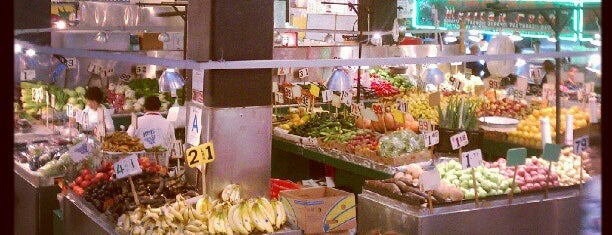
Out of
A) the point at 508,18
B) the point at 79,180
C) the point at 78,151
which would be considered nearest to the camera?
the point at 78,151

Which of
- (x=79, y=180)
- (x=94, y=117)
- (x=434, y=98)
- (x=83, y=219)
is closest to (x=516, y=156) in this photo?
(x=434, y=98)

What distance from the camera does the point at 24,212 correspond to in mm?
7887

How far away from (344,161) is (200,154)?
3.53 metres

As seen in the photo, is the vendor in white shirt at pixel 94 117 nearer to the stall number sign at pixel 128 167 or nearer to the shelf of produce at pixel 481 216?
the stall number sign at pixel 128 167

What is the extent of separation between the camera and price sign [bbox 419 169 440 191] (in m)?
5.65

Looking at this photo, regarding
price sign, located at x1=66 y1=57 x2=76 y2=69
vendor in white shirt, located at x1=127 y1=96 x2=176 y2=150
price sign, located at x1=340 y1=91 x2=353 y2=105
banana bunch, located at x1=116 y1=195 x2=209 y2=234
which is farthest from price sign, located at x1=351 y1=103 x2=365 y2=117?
price sign, located at x1=66 y1=57 x2=76 y2=69

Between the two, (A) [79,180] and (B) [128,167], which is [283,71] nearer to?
(A) [79,180]

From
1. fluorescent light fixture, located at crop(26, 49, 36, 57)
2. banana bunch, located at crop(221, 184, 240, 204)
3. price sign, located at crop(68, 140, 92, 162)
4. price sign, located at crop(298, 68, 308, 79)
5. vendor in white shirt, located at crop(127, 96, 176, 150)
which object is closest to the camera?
banana bunch, located at crop(221, 184, 240, 204)

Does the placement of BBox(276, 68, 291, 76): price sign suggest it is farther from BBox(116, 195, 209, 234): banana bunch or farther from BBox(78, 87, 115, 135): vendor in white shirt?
BBox(116, 195, 209, 234): banana bunch

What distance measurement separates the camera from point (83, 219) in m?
6.41

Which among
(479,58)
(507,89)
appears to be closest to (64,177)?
(479,58)

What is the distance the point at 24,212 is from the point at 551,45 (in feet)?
28.4

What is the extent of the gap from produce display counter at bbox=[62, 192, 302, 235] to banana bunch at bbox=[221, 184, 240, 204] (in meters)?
0.54
